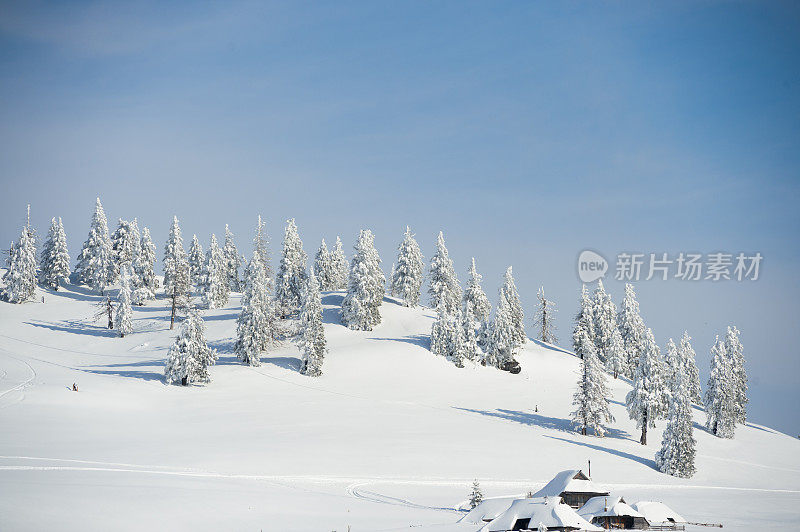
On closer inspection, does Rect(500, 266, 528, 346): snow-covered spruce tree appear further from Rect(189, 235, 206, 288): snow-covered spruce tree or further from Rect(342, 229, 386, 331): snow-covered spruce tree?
Rect(189, 235, 206, 288): snow-covered spruce tree

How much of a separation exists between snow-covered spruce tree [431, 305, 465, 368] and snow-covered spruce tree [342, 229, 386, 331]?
34.5ft

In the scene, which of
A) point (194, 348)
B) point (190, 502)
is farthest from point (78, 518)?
point (194, 348)

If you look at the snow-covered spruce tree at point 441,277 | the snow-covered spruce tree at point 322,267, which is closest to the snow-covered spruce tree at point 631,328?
the snow-covered spruce tree at point 441,277

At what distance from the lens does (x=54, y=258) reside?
114 m

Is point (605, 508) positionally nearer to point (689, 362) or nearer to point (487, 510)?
point (487, 510)

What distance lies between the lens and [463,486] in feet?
170

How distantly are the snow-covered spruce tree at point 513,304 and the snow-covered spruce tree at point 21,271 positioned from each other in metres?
70.7

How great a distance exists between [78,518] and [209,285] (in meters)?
79.8

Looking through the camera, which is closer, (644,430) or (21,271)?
(644,430)

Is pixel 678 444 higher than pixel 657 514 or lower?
higher

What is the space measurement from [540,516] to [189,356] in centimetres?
4431

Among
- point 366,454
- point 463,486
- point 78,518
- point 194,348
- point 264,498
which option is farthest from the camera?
point 194,348

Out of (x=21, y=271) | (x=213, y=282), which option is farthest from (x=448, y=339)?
(x=21, y=271)

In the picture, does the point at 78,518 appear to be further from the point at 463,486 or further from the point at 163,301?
the point at 163,301
